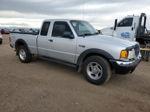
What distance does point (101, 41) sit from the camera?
390cm

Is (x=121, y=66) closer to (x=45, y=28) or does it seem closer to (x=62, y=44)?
(x=62, y=44)

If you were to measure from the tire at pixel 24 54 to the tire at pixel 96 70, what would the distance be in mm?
3119

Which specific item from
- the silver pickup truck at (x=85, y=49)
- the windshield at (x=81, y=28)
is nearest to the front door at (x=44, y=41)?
the silver pickup truck at (x=85, y=49)

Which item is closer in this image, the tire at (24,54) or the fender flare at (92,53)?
the fender flare at (92,53)

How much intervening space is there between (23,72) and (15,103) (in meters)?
2.22

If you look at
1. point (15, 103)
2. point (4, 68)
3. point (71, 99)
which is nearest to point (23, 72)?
point (4, 68)

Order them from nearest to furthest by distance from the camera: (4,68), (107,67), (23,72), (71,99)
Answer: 1. (71,99)
2. (107,67)
3. (23,72)
4. (4,68)

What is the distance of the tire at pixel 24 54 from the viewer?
607cm

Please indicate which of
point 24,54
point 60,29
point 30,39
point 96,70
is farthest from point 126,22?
point 24,54

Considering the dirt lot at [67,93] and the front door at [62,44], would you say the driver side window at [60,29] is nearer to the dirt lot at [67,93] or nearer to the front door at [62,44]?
the front door at [62,44]

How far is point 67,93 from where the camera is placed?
3.51 meters

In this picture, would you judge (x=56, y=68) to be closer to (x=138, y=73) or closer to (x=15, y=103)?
(x=15, y=103)

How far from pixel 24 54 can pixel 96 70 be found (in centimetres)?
383

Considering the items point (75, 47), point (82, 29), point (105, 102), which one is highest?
point (82, 29)
